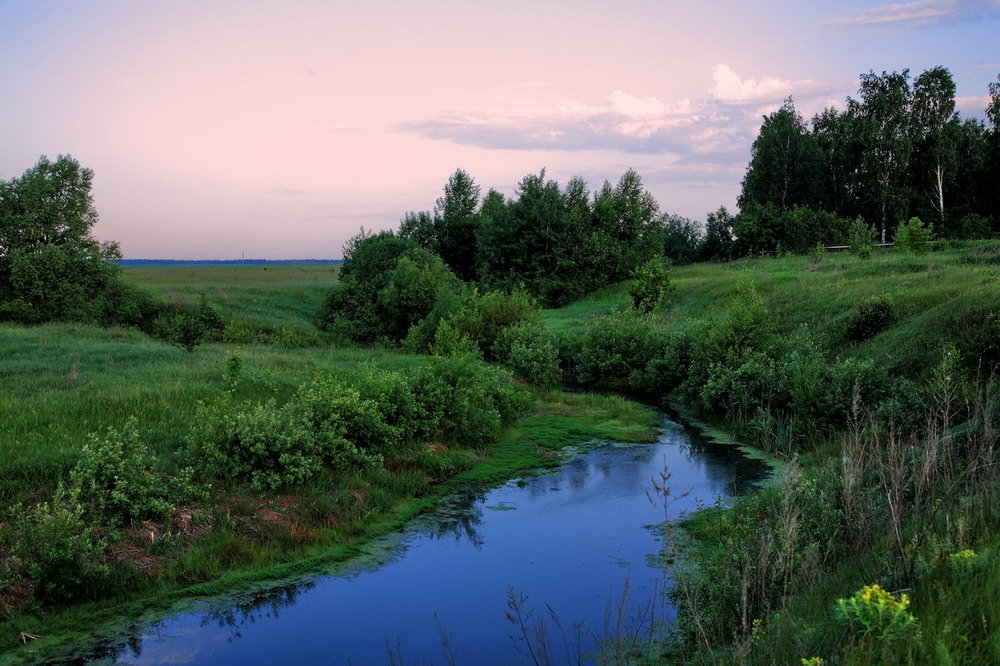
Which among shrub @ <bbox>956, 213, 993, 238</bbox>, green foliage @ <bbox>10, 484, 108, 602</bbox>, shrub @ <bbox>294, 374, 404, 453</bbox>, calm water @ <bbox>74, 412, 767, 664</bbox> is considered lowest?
calm water @ <bbox>74, 412, 767, 664</bbox>

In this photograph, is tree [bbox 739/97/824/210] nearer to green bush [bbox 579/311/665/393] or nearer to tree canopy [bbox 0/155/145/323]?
green bush [bbox 579/311/665/393]

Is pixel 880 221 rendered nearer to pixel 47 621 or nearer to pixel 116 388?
pixel 116 388

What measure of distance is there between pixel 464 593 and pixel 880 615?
6.48 m

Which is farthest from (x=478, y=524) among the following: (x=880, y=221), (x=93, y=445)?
(x=880, y=221)

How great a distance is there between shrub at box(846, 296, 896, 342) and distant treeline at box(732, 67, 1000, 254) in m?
28.8

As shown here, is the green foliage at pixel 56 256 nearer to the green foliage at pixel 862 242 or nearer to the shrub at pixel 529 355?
the shrub at pixel 529 355

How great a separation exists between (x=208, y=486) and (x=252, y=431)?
4.25 feet

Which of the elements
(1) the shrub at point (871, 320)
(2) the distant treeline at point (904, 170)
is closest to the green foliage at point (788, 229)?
(2) the distant treeline at point (904, 170)

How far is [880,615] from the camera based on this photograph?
438 cm

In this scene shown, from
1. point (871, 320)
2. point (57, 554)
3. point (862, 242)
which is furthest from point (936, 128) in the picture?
point (57, 554)

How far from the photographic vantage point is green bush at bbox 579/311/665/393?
81.0 feet

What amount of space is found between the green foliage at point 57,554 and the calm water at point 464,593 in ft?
3.44

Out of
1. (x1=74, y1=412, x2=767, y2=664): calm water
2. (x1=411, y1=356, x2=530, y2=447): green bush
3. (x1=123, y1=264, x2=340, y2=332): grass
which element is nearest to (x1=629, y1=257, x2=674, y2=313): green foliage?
(x1=123, y1=264, x2=340, y2=332): grass

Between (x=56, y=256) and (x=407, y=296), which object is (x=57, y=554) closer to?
(x=407, y=296)
